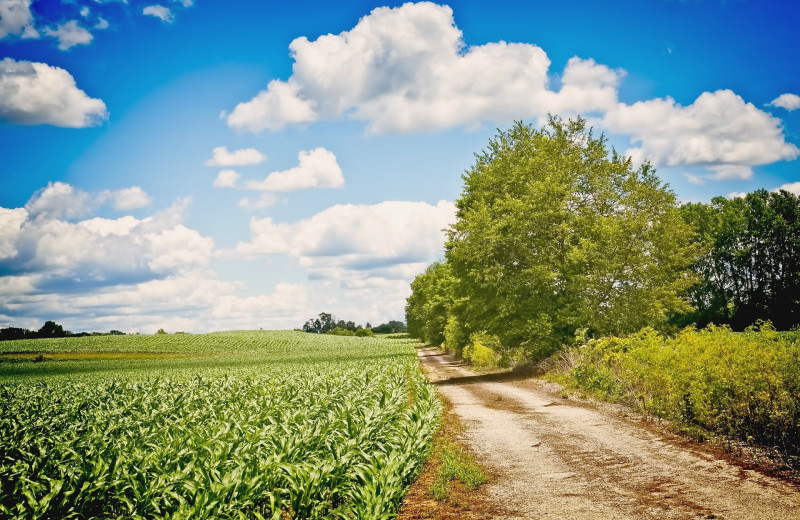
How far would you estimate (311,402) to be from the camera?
1334 cm

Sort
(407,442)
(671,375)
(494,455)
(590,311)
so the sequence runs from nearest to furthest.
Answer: (407,442) → (494,455) → (671,375) → (590,311)

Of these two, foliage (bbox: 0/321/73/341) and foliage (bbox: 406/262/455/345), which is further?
foliage (bbox: 0/321/73/341)

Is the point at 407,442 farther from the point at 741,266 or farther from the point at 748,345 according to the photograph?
the point at 741,266

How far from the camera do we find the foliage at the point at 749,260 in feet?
191

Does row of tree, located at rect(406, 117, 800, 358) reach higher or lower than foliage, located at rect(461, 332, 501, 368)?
higher

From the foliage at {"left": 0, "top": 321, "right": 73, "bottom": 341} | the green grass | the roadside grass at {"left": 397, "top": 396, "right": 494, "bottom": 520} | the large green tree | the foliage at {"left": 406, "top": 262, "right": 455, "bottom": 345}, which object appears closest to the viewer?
the roadside grass at {"left": 397, "top": 396, "right": 494, "bottom": 520}

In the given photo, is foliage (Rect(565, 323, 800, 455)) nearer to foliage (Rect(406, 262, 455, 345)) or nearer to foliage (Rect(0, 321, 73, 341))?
foliage (Rect(406, 262, 455, 345))

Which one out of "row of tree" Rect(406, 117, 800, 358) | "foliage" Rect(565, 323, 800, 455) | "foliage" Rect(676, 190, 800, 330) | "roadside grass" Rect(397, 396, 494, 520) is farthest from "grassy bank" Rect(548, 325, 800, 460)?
"foliage" Rect(676, 190, 800, 330)

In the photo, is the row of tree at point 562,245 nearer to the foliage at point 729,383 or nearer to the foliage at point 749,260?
the foliage at point 729,383

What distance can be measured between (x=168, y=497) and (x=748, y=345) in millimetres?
11025

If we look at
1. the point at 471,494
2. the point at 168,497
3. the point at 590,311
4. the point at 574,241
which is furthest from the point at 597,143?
the point at 168,497

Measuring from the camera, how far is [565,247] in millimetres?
30359

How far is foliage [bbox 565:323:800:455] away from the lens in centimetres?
938

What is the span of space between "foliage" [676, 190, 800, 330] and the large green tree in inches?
1253
